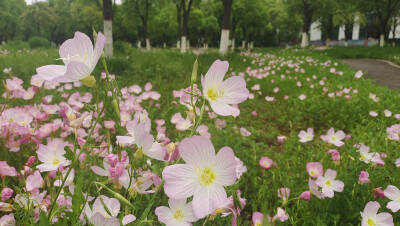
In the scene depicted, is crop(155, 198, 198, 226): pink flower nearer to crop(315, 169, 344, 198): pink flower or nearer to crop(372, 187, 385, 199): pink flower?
crop(315, 169, 344, 198): pink flower

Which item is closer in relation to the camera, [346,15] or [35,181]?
[35,181]

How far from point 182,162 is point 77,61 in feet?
1.31

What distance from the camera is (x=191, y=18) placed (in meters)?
35.7

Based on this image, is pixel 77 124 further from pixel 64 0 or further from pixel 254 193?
pixel 64 0

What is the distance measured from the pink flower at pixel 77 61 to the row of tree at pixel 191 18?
23194mm

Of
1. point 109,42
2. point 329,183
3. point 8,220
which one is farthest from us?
point 109,42

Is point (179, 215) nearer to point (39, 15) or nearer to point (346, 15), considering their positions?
point (346, 15)

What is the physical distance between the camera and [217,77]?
806 millimetres

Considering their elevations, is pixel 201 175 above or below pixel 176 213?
above

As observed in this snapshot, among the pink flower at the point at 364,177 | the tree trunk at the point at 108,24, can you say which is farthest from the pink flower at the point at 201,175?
the tree trunk at the point at 108,24

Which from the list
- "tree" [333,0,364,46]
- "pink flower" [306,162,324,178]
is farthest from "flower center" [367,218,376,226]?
"tree" [333,0,364,46]

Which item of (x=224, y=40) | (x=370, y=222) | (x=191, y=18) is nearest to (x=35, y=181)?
(x=370, y=222)

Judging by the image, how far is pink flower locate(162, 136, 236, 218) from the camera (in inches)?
25.3

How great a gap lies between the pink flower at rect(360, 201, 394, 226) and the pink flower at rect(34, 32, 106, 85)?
1265 millimetres
